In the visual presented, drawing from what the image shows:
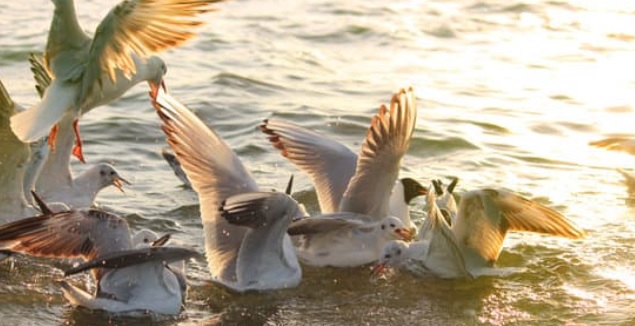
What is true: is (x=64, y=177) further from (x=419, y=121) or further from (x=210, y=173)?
(x=419, y=121)

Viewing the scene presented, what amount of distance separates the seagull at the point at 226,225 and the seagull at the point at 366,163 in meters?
0.79

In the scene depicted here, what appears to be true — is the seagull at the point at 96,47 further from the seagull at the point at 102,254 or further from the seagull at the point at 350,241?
the seagull at the point at 350,241

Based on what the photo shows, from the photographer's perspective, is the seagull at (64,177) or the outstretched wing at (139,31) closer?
the outstretched wing at (139,31)

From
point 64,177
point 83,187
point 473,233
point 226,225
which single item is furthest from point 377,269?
point 64,177

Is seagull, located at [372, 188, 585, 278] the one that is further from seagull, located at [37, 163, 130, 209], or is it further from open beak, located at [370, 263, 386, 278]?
seagull, located at [37, 163, 130, 209]

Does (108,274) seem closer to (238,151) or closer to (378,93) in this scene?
(238,151)

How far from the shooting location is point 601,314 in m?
7.70

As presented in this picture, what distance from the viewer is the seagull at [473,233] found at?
329 inches

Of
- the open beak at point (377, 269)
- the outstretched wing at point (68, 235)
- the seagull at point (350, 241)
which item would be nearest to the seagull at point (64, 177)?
the seagull at point (350, 241)

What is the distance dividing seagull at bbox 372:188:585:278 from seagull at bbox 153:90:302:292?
30.3 inches

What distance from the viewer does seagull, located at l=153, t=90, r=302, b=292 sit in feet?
25.6

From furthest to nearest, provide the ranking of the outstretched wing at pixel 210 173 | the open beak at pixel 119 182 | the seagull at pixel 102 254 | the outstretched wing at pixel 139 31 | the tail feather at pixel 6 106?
1. the open beak at pixel 119 182
2. the tail feather at pixel 6 106
3. the outstretched wing at pixel 210 173
4. the outstretched wing at pixel 139 31
5. the seagull at pixel 102 254

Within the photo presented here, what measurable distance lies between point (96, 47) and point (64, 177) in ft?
5.73

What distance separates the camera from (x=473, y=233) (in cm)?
848
